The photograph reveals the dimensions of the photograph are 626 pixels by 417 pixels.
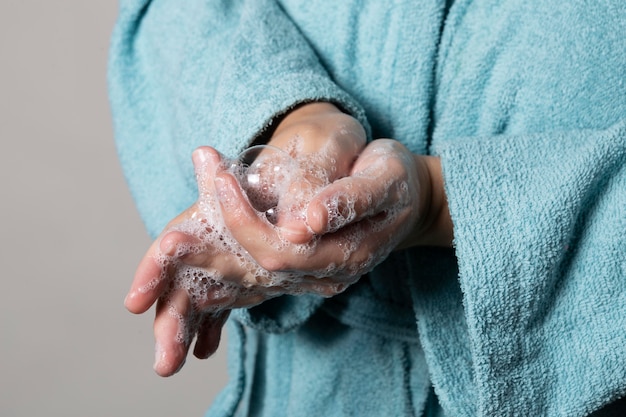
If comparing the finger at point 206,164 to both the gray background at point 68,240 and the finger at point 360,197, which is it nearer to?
the finger at point 360,197

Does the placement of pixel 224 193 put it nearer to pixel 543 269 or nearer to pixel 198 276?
pixel 198 276

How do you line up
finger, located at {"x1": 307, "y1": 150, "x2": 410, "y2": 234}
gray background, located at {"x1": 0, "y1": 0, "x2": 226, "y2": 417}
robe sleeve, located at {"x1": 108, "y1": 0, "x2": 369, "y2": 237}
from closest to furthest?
finger, located at {"x1": 307, "y1": 150, "x2": 410, "y2": 234} → robe sleeve, located at {"x1": 108, "y1": 0, "x2": 369, "y2": 237} → gray background, located at {"x1": 0, "y1": 0, "x2": 226, "y2": 417}

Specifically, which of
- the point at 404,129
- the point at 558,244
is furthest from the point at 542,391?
the point at 404,129

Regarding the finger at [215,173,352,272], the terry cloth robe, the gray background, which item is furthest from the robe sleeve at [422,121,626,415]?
the gray background

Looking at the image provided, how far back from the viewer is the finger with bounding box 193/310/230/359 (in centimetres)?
41

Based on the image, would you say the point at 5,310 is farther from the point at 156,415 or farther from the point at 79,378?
the point at 156,415

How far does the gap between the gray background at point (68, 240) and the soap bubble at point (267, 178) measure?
62cm

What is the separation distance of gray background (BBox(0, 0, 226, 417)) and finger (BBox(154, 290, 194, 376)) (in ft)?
2.11

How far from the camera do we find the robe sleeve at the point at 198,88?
0.46m

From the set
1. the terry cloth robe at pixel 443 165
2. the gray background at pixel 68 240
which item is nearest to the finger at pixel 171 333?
the terry cloth robe at pixel 443 165

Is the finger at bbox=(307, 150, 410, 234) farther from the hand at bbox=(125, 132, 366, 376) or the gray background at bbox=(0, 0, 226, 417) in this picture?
the gray background at bbox=(0, 0, 226, 417)

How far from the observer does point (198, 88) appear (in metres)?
0.52

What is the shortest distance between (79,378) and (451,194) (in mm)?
795

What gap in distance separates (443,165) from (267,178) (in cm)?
11
